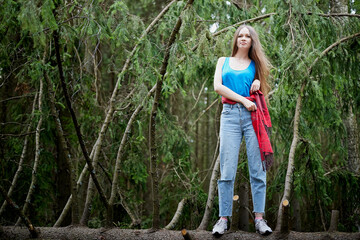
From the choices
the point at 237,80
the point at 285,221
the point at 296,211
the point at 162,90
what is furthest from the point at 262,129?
the point at 296,211

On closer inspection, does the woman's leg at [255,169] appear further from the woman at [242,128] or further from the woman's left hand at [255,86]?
the woman's left hand at [255,86]

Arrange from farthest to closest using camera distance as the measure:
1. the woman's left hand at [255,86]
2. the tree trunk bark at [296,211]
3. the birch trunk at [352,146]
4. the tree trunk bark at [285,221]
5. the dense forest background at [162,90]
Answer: the tree trunk bark at [296,211] → the birch trunk at [352,146] → the dense forest background at [162,90] → the woman's left hand at [255,86] → the tree trunk bark at [285,221]

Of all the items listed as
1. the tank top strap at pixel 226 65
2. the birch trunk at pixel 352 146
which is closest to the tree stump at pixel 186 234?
the tank top strap at pixel 226 65

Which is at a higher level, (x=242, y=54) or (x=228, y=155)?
(x=242, y=54)

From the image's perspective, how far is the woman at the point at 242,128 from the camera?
10.3 ft

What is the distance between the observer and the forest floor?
3.02 meters

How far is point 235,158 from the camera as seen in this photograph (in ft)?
10.5

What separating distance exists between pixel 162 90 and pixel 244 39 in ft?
7.53

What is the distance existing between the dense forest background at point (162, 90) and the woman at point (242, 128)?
0.29m

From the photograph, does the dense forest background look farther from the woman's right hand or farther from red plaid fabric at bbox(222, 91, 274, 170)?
the woman's right hand

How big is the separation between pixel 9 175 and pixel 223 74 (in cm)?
507

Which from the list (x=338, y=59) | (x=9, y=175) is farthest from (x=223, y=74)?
(x=9, y=175)

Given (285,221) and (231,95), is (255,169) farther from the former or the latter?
(231,95)

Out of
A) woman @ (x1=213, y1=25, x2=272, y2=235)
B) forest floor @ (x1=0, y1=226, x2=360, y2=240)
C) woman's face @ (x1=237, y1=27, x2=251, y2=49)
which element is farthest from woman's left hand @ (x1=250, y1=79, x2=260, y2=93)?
forest floor @ (x1=0, y1=226, x2=360, y2=240)
